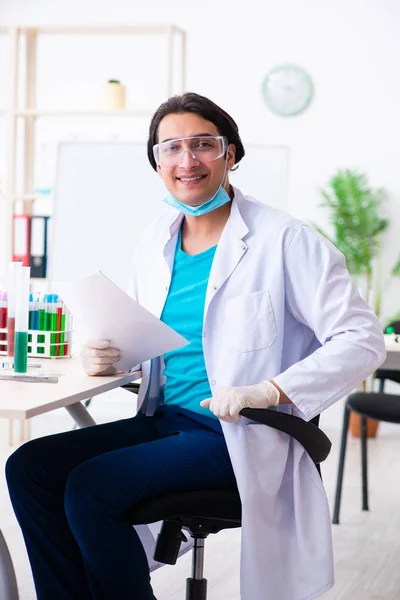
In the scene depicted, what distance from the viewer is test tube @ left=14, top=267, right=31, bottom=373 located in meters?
1.74

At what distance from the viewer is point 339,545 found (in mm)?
2961

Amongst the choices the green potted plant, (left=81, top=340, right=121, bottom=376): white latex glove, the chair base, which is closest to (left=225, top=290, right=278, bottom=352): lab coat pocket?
(left=81, top=340, right=121, bottom=376): white latex glove

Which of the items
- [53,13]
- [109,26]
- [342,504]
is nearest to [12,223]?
[109,26]

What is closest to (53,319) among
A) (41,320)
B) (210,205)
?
(41,320)

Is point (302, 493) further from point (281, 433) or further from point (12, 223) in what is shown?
point (12, 223)

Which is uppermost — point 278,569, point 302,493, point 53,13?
point 53,13

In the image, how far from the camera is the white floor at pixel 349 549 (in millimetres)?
2516

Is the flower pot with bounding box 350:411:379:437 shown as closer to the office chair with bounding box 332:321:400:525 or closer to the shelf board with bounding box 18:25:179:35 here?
the office chair with bounding box 332:321:400:525

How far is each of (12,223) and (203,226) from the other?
2.52 meters

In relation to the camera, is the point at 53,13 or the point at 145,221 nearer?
the point at 145,221

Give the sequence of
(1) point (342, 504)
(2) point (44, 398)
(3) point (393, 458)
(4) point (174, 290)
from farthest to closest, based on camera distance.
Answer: (3) point (393, 458) < (1) point (342, 504) < (4) point (174, 290) < (2) point (44, 398)

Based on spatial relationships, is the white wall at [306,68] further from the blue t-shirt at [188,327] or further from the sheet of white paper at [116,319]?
the sheet of white paper at [116,319]

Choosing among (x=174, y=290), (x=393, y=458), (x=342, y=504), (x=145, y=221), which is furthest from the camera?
(x=393, y=458)

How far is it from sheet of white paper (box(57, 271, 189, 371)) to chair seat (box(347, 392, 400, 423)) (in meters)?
1.48
